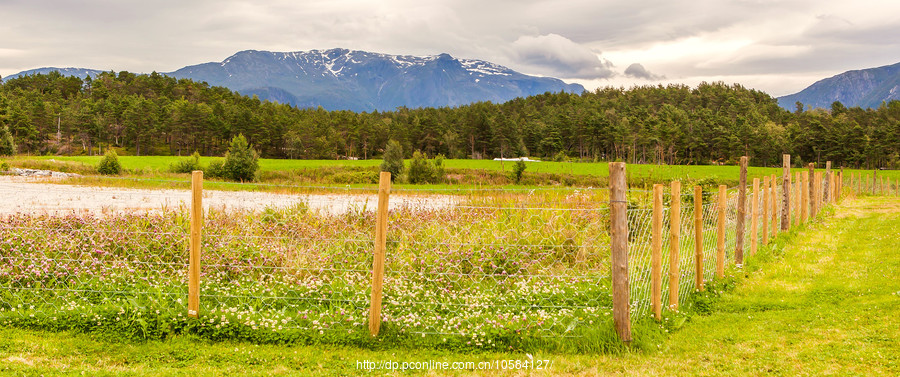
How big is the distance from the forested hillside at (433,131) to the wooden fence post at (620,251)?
85444 millimetres

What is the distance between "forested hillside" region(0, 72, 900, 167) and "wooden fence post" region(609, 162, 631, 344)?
85444mm

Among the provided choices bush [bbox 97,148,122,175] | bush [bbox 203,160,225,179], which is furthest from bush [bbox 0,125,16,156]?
bush [bbox 203,160,225,179]

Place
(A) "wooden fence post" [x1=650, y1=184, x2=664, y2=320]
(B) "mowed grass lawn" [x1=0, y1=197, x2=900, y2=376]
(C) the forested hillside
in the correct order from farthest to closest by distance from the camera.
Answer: (C) the forested hillside → (A) "wooden fence post" [x1=650, y1=184, x2=664, y2=320] → (B) "mowed grass lawn" [x1=0, y1=197, x2=900, y2=376]

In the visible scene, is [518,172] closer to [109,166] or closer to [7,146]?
[109,166]

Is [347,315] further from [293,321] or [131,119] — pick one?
[131,119]

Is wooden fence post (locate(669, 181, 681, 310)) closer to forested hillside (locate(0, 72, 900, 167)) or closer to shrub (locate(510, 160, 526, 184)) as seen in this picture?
shrub (locate(510, 160, 526, 184))

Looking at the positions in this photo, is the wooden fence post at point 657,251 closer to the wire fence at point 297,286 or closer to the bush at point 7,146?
the wire fence at point 297,286

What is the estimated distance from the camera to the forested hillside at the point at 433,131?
3794 inches

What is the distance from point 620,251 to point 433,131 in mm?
108806

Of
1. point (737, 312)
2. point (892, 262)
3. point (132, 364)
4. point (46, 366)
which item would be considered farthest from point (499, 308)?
point (892, 262)

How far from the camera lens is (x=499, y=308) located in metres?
6.65

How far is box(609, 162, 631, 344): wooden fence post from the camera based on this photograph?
19.0ft

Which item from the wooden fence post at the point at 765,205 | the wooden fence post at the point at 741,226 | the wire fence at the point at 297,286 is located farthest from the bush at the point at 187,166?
the wooden fence post at the point at 741,226

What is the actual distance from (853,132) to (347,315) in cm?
11125
